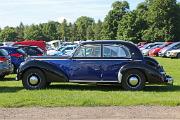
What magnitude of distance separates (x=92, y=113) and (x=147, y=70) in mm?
4371

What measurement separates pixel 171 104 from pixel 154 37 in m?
73.0

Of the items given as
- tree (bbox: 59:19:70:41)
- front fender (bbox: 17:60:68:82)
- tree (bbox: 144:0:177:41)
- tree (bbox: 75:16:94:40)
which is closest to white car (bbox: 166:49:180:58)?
front fender (bbox: 17:60:68:82)

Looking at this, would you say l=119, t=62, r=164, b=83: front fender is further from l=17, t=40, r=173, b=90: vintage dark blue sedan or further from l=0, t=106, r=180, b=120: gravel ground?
l=0, t=106, r=180, b=120: gravel ground

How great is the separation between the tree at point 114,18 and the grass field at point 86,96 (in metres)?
88.2

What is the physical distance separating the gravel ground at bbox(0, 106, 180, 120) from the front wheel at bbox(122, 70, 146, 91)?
10.6 ft

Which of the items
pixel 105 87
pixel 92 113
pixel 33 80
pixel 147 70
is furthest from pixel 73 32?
pixel 92 113

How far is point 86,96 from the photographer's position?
1352 centimetres

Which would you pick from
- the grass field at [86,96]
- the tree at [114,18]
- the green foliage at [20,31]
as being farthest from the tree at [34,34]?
the grass field at [86,96]

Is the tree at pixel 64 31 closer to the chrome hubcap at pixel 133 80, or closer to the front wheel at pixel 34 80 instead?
the front wheel at pixel 34 80

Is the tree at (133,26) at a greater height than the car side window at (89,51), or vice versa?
the tree at (133,26)

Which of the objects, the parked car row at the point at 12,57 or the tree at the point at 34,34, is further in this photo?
the tree at the point at 34,34

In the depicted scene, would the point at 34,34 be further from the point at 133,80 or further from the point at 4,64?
the point at 133,80

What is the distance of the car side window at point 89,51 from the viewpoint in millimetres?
15312

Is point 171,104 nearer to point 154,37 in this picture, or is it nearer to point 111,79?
point 111,79
